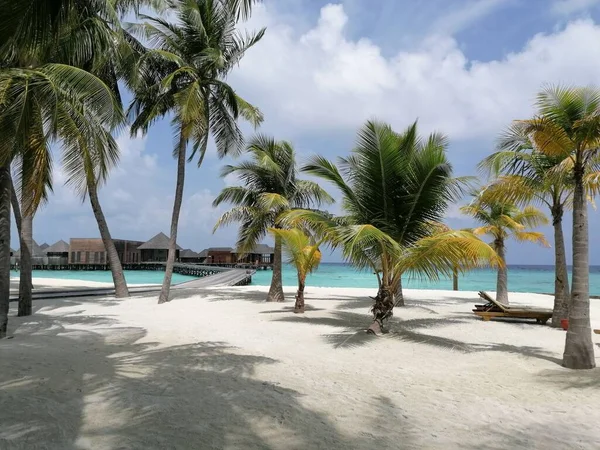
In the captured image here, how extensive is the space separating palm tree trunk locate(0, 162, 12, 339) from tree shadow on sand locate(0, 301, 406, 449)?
→ 794 mm

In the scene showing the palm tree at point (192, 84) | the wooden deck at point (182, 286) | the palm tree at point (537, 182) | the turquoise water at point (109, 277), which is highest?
the palm tree at point (192, 84)

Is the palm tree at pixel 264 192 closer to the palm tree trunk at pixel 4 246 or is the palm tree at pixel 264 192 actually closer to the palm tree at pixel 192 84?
the palm tree at pixel 192 84

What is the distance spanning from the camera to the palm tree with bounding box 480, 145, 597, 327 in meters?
8.40

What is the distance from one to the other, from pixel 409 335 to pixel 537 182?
4467 millimetres

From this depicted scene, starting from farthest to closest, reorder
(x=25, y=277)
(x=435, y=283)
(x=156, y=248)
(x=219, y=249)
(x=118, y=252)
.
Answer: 1. (x=219, y=249)
2. (x=118, y=252)
3. (x=156, y=248)
4. (x=435, y=283)
5. (x=25, y=277)

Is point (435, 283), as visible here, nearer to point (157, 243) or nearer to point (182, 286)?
point (182, 286)

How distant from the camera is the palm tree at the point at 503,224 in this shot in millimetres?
15812

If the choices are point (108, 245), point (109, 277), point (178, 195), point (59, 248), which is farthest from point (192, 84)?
point (59, 248)

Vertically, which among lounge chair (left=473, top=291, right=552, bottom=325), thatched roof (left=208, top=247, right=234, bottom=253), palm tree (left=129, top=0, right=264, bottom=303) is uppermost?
palm tree (left=129, top=0, right=264, bottom=303)

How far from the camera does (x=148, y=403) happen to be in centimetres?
445

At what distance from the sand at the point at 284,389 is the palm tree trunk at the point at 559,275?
4.01 ft

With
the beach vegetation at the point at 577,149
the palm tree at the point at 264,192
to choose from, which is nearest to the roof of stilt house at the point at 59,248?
the palm tree at the point at 264,192

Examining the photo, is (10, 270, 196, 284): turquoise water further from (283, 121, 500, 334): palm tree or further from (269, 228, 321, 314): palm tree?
(283, 121, 500, 334): palm tree

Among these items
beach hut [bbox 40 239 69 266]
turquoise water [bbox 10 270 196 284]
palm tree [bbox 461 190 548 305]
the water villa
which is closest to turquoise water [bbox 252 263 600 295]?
palm tree [bbox 461 190 548 305]
